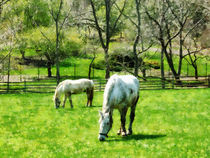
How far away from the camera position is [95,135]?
12188mm

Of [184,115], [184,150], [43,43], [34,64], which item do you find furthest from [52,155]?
[34,64]

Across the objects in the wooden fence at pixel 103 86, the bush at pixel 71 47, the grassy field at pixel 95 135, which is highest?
the bush at pixel 71 47

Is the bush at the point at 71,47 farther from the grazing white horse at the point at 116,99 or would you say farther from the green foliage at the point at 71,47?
the grazing white horse at the point at 116,99

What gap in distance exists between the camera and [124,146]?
34.0ft

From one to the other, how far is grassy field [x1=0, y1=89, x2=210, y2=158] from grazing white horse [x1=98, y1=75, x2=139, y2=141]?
0.52 meters

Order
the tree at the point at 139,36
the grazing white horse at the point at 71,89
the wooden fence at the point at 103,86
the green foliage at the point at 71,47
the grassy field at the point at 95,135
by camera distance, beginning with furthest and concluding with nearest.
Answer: the green foliage at the point at 71,47 < the wooden fence at the point at 103,86 < the tree at the point at 139,36 < the grazing white horse at the point at 71,89 < the grassy field at the point at 95,135

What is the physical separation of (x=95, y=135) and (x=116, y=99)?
1.75 m

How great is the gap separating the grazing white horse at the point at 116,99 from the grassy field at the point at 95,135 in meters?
0.52

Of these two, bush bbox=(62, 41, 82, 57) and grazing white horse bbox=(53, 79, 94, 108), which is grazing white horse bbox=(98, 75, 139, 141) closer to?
grazing white horse bbox=(53, 79, 94, 108)

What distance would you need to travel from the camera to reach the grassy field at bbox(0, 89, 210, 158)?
9.77m

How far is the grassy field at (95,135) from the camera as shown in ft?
32.0

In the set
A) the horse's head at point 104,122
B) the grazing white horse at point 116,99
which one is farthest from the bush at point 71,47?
the horse's head at point 104,122

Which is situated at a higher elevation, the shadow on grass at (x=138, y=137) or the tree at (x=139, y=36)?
the tree at (x=139, y=36)

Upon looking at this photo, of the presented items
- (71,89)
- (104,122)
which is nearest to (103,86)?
(71,89)
